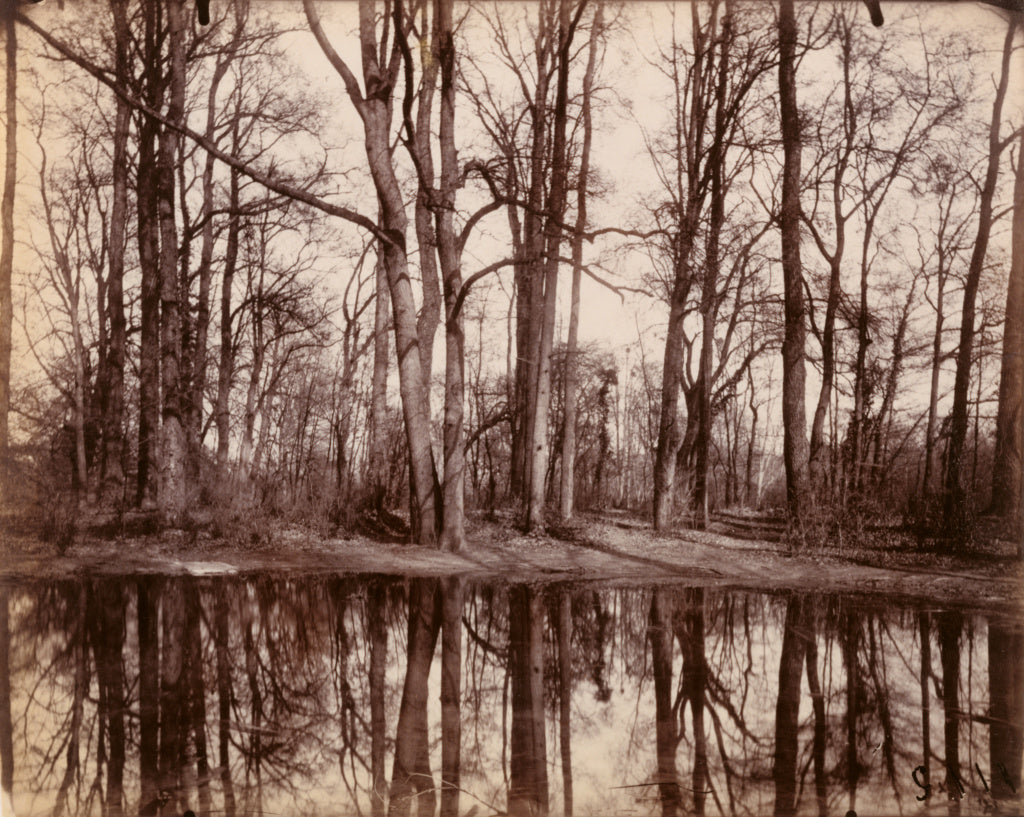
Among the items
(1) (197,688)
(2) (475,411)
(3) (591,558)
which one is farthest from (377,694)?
(2) (475,411)

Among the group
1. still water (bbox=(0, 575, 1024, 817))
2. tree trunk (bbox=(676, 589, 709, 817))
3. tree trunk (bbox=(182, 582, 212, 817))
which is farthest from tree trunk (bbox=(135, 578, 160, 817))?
tree trunk (bbox=(676, 589, 709, 817))

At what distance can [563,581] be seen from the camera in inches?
178

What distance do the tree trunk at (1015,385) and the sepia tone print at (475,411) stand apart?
0.02 meters

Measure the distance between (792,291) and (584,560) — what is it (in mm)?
2221

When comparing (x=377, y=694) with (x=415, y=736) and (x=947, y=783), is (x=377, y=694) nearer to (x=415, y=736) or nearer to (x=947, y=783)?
(x=415, y=736)

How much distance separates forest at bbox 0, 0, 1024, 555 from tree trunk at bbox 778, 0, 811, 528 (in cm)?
2

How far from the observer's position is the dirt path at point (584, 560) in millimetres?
3746

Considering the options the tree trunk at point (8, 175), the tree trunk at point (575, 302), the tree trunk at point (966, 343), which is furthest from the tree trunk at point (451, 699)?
the tree trunk at point (966, 343)

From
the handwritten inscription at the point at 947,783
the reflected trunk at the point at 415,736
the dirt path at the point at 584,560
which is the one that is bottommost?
the handwritten inscription at the point at 947,783

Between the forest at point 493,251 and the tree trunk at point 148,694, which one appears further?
the forest at point 493,251

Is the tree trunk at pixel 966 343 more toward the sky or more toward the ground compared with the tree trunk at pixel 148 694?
more toward the sky

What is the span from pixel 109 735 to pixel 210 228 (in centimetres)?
308

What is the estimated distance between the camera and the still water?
263 centimetres

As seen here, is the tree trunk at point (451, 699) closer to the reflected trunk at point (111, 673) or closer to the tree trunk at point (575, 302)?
the reflected trunk at point (111, 673)
